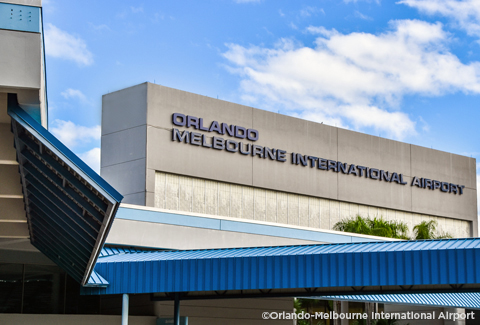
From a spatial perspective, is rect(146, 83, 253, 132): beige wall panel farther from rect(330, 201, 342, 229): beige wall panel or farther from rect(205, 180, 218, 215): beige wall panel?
rect(330, 201, 342, 229): beige wall panel

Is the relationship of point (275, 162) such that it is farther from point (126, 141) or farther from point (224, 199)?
point (126, 141)

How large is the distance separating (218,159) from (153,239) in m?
13.7

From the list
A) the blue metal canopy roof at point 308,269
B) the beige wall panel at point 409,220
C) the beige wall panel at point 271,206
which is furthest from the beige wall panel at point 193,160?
the beige wall panel at point 409,220

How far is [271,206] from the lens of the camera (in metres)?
42.0

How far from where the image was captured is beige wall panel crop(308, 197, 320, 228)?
143 ft

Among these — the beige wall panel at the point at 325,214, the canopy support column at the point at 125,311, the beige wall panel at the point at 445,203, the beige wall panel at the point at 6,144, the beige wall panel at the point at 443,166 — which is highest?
the beige wall panel at the point at 443,166

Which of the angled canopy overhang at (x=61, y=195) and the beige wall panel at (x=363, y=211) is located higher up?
the beige wall panel at (x=363, y=211)

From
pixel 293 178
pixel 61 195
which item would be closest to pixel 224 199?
pixel 293 178

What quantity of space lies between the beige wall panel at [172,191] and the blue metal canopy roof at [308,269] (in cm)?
1421

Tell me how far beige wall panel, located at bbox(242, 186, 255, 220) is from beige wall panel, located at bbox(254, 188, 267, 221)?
31cm

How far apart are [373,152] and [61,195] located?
3726 centimetres

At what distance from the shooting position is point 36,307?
86.7ft

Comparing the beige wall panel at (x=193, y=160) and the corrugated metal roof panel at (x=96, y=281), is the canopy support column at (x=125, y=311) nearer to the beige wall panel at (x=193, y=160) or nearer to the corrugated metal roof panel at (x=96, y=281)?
the corrugated metal roof panel at (x=96, y=281)

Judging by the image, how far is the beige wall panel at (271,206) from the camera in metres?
41.6
